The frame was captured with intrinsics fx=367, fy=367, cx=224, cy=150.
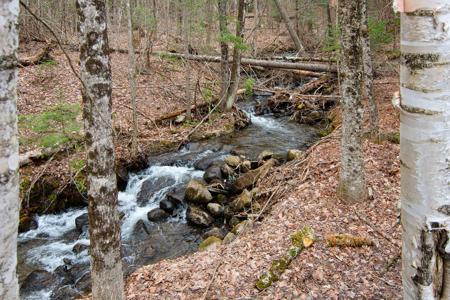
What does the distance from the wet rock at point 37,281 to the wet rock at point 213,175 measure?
14.4 ft

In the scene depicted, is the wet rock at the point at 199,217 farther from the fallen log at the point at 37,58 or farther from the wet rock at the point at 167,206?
the fallen log at the point at 37,58

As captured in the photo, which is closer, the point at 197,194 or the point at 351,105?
the point at 351,105

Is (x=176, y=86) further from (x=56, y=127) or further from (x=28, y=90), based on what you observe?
(x=56, y=127)

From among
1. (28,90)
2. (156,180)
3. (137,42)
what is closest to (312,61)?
(137,42)

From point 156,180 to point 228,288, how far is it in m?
5.94

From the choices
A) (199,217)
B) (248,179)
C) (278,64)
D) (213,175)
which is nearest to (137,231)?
(199,217)

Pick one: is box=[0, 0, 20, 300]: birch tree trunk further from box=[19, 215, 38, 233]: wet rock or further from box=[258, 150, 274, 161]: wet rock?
box=[258, 150, 274, 161]: wet rock

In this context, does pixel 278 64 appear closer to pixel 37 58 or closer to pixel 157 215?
pixel 37 58

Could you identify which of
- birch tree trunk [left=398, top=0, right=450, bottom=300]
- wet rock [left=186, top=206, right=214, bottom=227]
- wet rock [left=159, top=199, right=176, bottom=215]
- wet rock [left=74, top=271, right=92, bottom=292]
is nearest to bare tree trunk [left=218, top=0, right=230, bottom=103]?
wet rock [left=159, top=199, right=176, bottom=215]

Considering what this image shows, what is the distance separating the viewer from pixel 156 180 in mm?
10203

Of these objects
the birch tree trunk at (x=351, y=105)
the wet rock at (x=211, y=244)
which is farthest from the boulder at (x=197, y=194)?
the birch tree trunk at (x=351, y=105)

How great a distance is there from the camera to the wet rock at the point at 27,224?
27.1ft

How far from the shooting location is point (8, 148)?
1291 mm

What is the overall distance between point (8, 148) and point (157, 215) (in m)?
7.69
